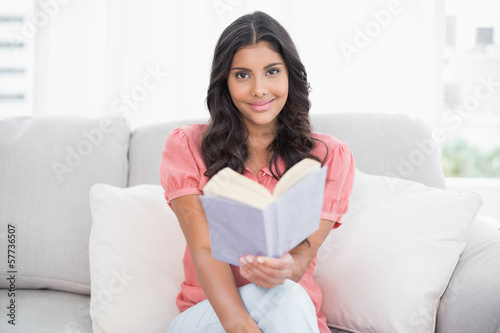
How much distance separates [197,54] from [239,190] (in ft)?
5.98

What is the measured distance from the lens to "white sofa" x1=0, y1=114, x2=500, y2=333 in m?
1.80

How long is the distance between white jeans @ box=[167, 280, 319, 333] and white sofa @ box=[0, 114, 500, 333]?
460 mm

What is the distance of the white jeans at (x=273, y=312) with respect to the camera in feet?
4.00

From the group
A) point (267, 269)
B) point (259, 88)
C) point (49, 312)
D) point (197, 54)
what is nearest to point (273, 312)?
point (267, 269)

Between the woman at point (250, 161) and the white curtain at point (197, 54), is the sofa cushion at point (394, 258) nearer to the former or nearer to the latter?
the woman at point (250, 161)

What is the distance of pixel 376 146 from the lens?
6.31 feet

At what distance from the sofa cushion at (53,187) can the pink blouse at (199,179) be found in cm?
47

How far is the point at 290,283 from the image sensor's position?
49.8 inches

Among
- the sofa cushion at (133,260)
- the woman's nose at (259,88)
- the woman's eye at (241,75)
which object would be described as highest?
the woman's eye at (241,75)

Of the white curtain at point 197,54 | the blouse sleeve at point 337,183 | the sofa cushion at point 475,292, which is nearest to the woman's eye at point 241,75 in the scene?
the blouse sleeve at point 337,183

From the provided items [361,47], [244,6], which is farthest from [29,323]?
[361,47]

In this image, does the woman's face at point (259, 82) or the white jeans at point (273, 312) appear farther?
the woman's face at point (259, 82)

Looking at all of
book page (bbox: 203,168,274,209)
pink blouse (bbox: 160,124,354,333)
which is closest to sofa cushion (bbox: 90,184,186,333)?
pink blouse (bbox: 160,124,354,333)

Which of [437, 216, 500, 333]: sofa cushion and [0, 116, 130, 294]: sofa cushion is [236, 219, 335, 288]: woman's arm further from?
[0, 116, 130, 294]: sofa cushion
